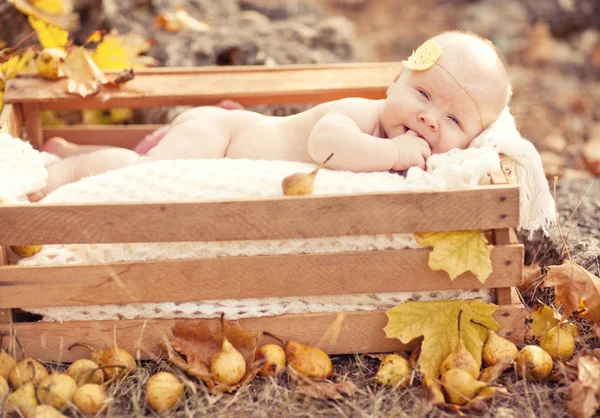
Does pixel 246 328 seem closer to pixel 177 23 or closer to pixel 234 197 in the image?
pixel 234 197

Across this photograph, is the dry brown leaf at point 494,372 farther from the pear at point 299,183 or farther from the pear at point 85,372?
the pear at point 85,372

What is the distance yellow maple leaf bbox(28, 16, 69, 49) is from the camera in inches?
100

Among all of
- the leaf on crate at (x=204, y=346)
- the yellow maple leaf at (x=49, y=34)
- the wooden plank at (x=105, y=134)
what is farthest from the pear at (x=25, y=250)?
the yellow maple leaf at (x=49, y=34)

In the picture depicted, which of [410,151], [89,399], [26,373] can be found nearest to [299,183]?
[410,151]

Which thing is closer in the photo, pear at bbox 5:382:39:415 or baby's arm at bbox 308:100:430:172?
pear at bbox 5:382:39:415

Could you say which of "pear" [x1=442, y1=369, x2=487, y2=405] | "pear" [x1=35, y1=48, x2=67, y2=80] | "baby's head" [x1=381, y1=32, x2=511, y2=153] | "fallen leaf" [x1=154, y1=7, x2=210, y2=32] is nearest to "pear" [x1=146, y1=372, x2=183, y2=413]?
"pear" [x1=442, y1=369, x2=487, y2=405]

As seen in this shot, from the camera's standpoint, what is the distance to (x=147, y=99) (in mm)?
2439

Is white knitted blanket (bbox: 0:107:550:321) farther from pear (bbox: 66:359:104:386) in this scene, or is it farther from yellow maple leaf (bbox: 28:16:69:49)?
yellow maple leaf (bbox: 28:16:69:49)

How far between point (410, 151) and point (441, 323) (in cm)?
51

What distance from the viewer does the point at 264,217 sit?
5.77ft

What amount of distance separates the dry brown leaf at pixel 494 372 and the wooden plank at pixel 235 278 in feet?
0.71

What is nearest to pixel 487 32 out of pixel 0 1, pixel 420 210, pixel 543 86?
pixel 543 86

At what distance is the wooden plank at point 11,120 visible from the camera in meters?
2.23

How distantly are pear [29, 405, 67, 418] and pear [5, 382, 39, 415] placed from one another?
0.02 m
